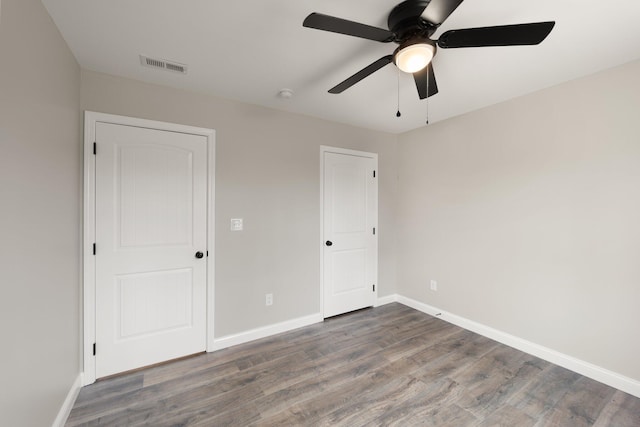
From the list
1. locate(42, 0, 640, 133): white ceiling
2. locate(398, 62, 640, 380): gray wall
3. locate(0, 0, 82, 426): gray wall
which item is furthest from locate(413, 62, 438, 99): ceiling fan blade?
locate(0, 0, 82, 426): gray wall

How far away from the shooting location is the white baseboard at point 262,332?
2613 mm

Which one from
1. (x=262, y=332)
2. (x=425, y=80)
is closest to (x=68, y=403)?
(x=262, y=332)

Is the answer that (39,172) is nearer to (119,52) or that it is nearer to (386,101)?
(119,52)

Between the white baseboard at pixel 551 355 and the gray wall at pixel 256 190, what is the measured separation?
1.66 meters

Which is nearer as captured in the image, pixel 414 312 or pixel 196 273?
pixel 196 273

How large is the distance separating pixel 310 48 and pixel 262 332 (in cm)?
265

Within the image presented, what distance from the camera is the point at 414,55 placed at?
1.47 meters

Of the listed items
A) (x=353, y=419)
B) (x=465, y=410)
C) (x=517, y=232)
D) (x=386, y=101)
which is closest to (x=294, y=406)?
(x=353, y=419)

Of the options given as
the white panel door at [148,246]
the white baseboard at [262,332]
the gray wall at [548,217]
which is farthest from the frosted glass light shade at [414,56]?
the white baseboard at [262,332]

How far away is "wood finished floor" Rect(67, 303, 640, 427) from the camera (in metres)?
1.78

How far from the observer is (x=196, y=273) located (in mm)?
2504

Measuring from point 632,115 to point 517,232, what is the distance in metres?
1.18

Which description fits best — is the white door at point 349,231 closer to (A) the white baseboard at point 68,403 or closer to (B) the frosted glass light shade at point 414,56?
(B) the frosted glass light shade at point 414,56

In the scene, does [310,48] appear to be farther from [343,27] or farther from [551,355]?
[551,355]
